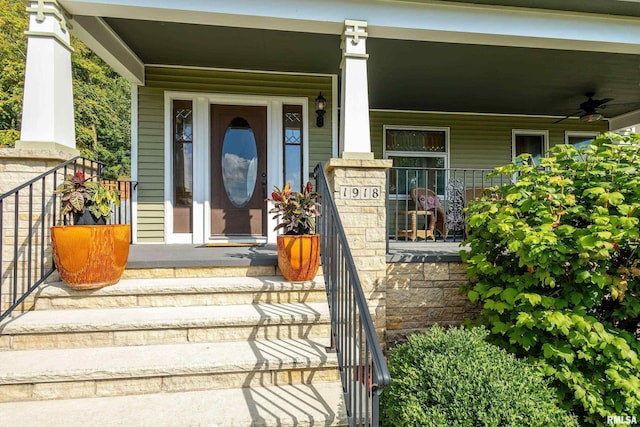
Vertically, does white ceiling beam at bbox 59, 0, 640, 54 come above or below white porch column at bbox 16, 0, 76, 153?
above

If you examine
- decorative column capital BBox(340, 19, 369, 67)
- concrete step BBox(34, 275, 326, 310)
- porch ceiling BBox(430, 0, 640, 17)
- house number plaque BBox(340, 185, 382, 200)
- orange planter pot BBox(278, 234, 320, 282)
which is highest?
porch ceiling BBox(430, 0, 640, 17)

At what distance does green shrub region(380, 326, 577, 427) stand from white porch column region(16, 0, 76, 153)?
303 cm

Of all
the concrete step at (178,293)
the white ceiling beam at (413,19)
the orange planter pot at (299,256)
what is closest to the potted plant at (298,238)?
the orange planter pot at (299,256)

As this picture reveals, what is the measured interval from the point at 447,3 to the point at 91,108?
13.3 meters

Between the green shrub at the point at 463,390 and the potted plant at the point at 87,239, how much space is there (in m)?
2.07

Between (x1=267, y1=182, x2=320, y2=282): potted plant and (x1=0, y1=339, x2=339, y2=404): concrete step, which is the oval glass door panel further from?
(x1=0, y1=339, x2=339, y2=404): concrete step

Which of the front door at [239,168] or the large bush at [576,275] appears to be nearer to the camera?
the large bush at [576,275]

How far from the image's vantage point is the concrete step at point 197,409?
165 cm

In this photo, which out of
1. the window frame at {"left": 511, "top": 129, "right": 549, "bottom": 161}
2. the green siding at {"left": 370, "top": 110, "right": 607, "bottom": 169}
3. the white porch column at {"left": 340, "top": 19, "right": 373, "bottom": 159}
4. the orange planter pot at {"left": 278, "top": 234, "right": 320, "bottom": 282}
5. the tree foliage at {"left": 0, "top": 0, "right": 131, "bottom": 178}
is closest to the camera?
the orange planter pot at {"left": 278, "top": 234, "right": 320, "bottom": 282}

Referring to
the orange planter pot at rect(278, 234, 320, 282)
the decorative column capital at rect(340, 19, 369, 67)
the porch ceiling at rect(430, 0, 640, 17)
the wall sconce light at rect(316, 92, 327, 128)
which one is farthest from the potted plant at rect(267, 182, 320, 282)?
the porch ceiling at rect(430, 0, 640, 17)

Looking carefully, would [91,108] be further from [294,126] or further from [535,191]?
[535,191]

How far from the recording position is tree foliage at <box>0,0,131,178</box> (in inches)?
425

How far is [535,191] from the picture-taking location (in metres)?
2.42

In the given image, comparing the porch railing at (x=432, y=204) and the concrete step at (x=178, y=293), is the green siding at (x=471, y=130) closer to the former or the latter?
the porch railing at (x=432, y=204)
